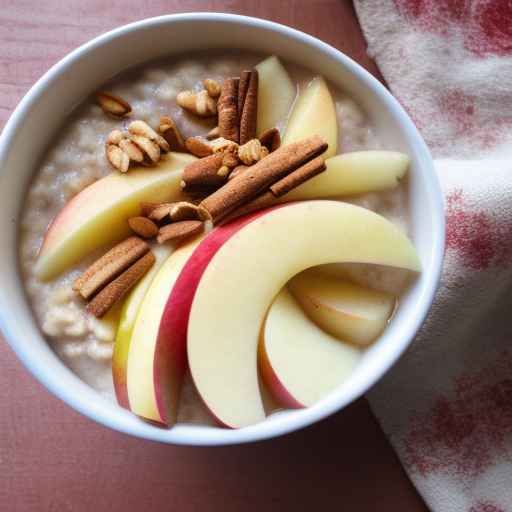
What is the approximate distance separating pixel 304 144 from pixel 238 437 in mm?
366

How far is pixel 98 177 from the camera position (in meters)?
0.87

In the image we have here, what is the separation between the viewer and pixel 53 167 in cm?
89

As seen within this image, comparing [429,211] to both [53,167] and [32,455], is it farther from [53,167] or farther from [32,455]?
[32,455]

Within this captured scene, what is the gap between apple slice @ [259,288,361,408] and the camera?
0.82m

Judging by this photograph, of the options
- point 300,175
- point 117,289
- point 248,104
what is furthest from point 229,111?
point 117,289

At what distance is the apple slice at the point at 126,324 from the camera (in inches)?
32.4

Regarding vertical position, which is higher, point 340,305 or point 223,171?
point 223,171

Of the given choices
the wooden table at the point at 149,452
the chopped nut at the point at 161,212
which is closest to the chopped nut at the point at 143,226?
the chopped nut at the point at 161,212

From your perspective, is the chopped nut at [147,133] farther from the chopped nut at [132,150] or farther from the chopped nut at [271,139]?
the chopped nut at [271,139]

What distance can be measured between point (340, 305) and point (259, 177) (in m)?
0.19

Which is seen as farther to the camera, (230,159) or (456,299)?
(456,299)

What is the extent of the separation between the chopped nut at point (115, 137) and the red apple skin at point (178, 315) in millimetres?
173

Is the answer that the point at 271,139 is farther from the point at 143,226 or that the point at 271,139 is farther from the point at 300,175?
the point at 143,226

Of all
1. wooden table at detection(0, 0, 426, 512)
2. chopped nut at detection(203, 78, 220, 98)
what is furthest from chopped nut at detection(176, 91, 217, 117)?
wooden table at detection(0, 0, 426, 512)
